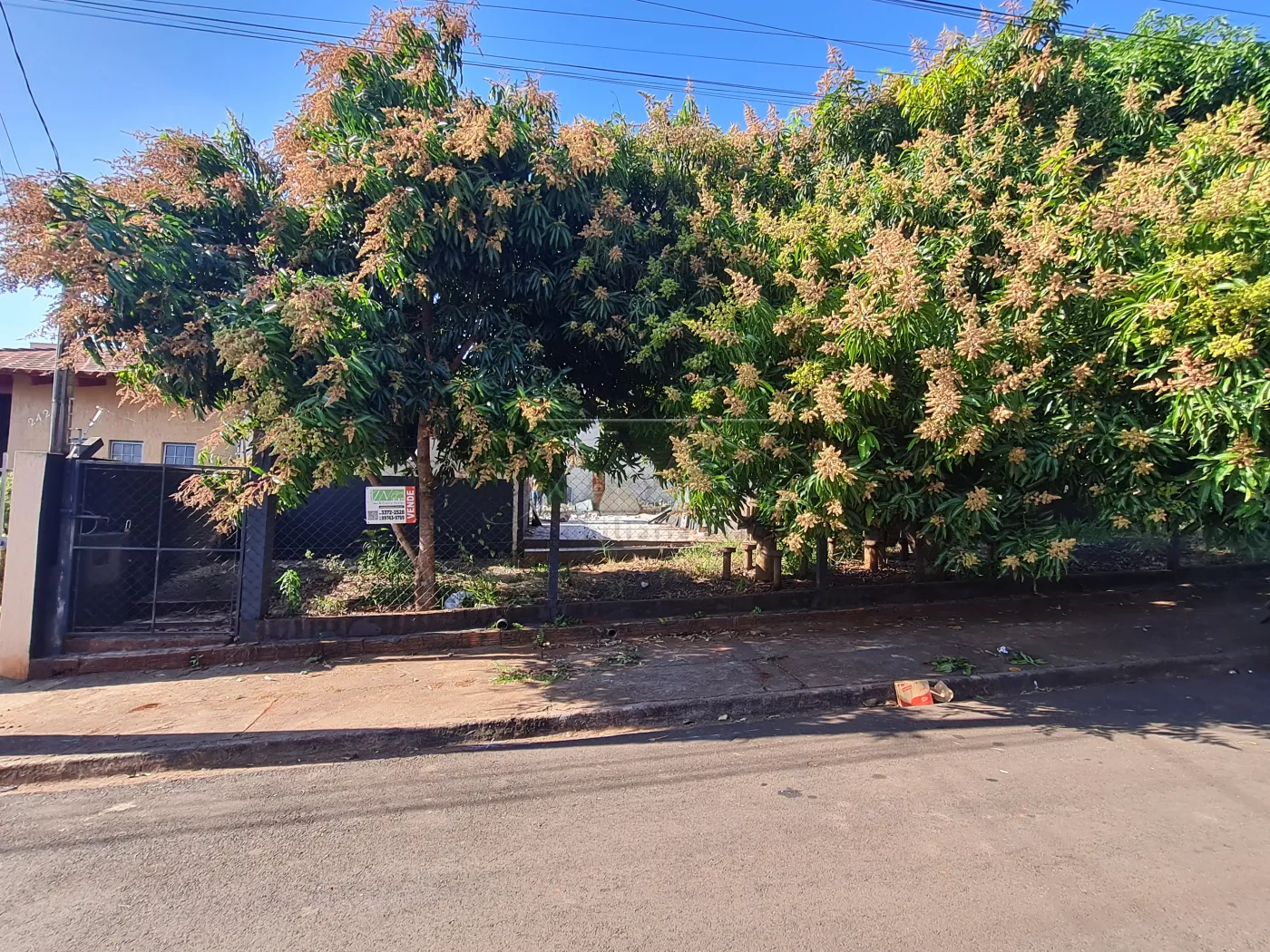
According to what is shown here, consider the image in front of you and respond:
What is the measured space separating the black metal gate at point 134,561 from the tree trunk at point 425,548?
62.5 inches


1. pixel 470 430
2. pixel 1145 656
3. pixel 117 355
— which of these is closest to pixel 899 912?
pixel 470 430

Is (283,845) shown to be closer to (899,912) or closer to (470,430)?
(899,912)

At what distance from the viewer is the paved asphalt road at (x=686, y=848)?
2.53 metres

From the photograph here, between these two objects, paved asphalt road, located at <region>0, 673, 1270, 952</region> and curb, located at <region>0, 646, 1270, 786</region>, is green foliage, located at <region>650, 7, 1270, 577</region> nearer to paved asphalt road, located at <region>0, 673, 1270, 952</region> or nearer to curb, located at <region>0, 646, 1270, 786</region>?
curb, located at <region>0, 646, 1270, 786</region>

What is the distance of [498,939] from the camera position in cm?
247

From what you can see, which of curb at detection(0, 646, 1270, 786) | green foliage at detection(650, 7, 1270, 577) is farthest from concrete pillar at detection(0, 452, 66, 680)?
green foliage at detection(650, 7, 1270, 577)

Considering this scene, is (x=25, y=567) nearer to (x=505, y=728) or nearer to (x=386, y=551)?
(x=386, y=551)

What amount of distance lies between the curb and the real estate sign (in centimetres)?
263

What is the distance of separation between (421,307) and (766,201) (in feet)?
13.2

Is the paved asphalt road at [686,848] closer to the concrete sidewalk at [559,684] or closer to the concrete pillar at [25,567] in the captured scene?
the concrete sidewalk at [559,684]

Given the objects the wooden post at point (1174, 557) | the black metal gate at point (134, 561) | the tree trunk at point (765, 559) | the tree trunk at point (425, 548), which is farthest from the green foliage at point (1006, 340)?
the black metal gate at point (134, 561)

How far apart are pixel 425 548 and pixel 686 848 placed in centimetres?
451

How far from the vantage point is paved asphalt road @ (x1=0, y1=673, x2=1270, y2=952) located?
2.53 m

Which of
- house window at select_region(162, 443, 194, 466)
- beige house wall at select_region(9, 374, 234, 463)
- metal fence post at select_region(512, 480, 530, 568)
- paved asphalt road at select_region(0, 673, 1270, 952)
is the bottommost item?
paved asphalt road at select_region(0, 673, 1270, 952)
